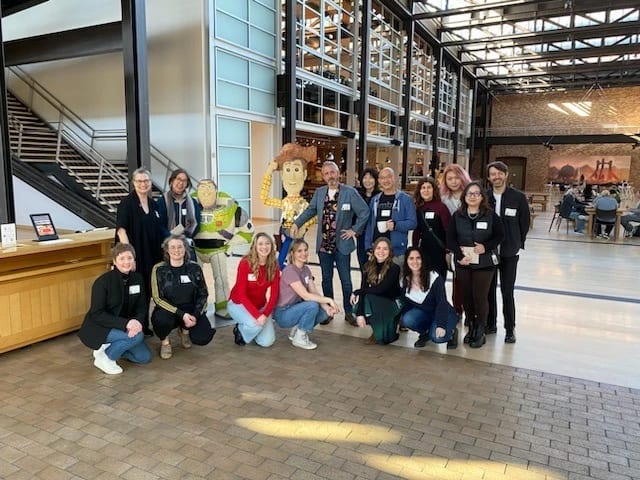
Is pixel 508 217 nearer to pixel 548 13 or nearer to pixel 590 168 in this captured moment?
pixel 548 13

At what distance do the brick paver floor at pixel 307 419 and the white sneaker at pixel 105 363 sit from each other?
0.18 ft

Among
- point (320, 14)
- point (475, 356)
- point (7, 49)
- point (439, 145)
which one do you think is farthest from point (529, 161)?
point (475, 356)

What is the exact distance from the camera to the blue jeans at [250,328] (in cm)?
371

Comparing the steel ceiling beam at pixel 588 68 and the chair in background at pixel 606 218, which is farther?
the steel ceiling beam at pixel 588 68

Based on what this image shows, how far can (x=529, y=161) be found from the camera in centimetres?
2916

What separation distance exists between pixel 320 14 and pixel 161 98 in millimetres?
5347

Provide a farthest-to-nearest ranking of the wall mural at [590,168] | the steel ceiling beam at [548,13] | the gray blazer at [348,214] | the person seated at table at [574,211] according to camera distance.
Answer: the wall mural at [590,168] → the steel ceiling beam at [548,13] → the person seated at table at [574,211] → the gray blazer at [348,214]

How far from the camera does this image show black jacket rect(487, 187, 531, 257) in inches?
149

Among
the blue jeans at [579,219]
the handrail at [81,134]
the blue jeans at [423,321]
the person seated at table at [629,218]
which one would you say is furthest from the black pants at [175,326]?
the blue jeans at [579,219]

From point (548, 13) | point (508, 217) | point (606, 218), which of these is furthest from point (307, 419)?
point (548, 13)

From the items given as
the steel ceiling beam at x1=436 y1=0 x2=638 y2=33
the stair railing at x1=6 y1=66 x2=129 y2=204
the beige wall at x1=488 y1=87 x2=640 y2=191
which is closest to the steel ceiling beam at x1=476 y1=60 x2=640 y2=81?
the beige wall at x1=488 y1=87 x2=640 y2=191

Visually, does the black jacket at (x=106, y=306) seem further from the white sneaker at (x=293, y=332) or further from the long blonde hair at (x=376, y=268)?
the long blonde hair at (x=376, y=268)

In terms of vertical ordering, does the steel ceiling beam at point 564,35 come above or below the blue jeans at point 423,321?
above

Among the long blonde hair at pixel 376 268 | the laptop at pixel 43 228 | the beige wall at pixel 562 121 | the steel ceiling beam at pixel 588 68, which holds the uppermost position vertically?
the steel ceiling beam at pixel 588 68
